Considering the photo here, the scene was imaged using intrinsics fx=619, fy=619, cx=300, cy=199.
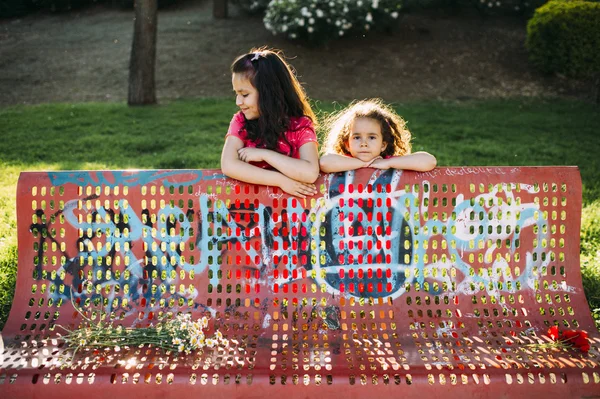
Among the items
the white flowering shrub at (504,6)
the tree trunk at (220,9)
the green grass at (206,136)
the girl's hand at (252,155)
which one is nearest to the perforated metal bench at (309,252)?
the girl's hand at (252,155)

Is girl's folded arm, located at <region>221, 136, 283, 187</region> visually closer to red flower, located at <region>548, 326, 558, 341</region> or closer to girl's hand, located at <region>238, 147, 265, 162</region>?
girl's hand, located at <region>238, 147, 265, 162</region>

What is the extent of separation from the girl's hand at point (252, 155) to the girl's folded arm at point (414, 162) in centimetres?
68

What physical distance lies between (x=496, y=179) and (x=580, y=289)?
0.76 m

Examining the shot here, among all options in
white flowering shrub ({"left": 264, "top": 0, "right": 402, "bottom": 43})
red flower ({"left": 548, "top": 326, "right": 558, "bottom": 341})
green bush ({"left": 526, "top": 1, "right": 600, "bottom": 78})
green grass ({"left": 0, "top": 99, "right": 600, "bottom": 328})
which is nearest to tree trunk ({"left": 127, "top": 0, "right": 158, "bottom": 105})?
green grass ({"left": 0, "top": 99, "right": 600, "bottom": 328})

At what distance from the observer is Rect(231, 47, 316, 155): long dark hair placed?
350cm

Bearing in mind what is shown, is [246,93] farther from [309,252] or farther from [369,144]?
[309,252]

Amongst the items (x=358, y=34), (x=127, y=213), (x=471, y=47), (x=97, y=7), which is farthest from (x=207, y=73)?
(x=127, y=213)

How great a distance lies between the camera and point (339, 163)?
3311mm

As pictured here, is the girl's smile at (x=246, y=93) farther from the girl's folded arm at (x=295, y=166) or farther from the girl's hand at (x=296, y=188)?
the girl's hand at (x=296, y=188)

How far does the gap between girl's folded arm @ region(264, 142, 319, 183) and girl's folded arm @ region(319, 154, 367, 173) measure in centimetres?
5

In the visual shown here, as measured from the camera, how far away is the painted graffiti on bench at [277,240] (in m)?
3.31

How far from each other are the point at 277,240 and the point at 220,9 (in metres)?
16.0

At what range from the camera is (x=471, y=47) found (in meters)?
15.1

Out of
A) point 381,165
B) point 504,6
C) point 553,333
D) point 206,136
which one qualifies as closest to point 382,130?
point 381,165
